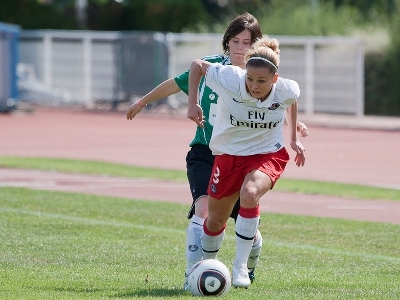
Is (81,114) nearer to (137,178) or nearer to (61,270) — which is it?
(137,178)

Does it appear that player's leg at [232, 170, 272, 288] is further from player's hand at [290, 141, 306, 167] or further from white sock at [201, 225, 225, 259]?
player's hand at [290, 141, 306, 167]

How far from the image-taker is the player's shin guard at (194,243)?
7.18m

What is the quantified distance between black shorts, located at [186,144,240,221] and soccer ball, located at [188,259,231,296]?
2.73 feet

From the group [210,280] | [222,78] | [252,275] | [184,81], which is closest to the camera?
[210,280]

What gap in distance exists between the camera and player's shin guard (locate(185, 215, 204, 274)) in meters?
7.18

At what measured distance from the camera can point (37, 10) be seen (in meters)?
41.8

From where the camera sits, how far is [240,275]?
6766 millimetres

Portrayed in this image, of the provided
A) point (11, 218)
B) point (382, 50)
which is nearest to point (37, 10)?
point (382, 50)

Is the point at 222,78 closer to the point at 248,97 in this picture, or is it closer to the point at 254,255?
the point at 248,97

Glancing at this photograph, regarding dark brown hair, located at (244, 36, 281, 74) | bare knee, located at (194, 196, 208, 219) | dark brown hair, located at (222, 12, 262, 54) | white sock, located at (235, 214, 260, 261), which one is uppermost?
dark brown hair, located at (222, 12, 262, 54)

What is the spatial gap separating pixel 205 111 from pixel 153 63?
23802 mm

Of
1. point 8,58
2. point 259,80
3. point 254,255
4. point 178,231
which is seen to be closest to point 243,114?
point 259,80

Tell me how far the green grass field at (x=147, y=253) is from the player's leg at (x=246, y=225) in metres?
0.13

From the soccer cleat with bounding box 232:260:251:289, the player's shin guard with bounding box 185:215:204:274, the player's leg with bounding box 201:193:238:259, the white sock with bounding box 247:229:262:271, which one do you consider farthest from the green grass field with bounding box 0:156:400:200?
the soccer cleat with bounding box 232:260:251:289
